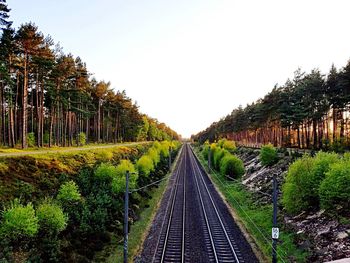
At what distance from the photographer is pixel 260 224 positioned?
2780 centimetres

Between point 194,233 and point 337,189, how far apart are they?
38.5 feet

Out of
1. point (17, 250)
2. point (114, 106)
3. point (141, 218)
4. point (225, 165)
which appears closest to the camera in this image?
point (17, 250)

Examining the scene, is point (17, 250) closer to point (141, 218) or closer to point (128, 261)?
Answer: point (128, 261)

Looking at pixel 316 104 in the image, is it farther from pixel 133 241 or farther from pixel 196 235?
pixel 133 241

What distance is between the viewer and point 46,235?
19.6 metres

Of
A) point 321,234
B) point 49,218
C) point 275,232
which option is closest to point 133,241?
point 49,218

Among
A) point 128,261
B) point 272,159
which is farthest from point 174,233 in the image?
point 272,159

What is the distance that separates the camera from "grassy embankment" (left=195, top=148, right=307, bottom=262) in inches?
824

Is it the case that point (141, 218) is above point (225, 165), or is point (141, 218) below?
below

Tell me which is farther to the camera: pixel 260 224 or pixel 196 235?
pixel 260 224

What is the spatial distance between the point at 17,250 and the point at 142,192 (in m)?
24.2

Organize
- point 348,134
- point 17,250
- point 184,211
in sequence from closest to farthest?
point 17,250 → point 184,211 → point 348,134

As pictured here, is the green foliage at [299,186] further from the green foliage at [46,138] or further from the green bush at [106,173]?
the green foliage at [46,138]

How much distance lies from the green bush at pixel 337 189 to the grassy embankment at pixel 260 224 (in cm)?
377
